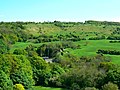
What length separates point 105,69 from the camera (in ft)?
240

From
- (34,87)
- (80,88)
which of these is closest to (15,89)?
(34,87)

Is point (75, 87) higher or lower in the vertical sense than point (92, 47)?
higher

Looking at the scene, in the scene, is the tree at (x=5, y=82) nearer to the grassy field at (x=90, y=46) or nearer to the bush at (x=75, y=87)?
the bush at (x=75, y=87)

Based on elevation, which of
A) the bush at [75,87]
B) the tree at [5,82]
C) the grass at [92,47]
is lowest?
the grass at [92,47]

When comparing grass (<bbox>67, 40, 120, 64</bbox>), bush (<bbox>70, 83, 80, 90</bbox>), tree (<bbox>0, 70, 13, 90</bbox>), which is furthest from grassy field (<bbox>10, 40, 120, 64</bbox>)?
tree (<bbox>0, 70, 13, 90</bbox>)

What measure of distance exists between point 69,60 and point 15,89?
37817 mm

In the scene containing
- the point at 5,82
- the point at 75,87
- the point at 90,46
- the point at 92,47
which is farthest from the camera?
the point at 90,46

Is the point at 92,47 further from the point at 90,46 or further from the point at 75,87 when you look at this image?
the point at 75,87

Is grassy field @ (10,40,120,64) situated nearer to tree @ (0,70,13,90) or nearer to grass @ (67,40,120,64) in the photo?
grass @ (67,40,120,64)

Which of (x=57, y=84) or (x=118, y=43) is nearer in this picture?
(x=57, y=84)

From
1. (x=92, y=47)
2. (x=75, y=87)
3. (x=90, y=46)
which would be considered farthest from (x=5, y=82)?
(x=90, y=46)

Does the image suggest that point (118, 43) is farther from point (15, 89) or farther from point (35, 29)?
point (15, 89)

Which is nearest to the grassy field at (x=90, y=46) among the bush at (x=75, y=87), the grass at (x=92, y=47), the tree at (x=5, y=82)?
the grass at (x=92, y=47)

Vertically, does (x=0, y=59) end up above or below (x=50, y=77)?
above
